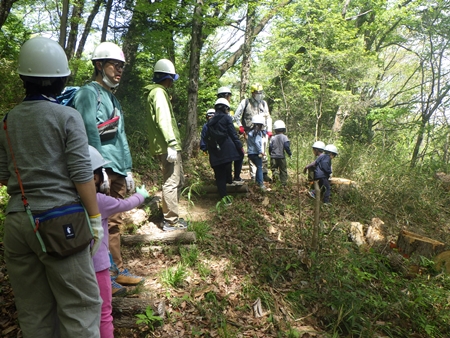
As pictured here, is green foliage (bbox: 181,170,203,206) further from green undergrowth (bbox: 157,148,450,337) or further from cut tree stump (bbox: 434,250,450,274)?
cut tree stump (bbox: 434,250,450,274)

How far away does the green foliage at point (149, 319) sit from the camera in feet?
9.05

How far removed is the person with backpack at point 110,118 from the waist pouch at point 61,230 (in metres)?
1.07

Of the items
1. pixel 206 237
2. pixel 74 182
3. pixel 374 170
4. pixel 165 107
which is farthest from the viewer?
pixel 374 170

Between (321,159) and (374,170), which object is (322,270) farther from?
(374,170)

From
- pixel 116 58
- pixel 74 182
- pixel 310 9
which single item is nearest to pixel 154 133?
pixel 116 58

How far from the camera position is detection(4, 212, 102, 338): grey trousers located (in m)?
1.75

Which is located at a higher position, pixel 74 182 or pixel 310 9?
pixel 310 9

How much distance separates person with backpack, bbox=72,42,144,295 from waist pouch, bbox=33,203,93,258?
3.52ft

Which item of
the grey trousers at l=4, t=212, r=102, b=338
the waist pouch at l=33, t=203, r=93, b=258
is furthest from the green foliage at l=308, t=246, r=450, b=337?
the waist pouch at l=33, t=203, r=93, b=258

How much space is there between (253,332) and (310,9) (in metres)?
10.4

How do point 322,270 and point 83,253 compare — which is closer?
point 83,253

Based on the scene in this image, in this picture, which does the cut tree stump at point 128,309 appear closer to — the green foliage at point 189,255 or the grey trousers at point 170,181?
the green foliage at point 189,255

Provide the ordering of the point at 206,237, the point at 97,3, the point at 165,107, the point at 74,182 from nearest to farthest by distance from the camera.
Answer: the point at 74,182 → the point at 165,107 → the point at 206,237 → the point at 97,3

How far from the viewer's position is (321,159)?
278 inches
